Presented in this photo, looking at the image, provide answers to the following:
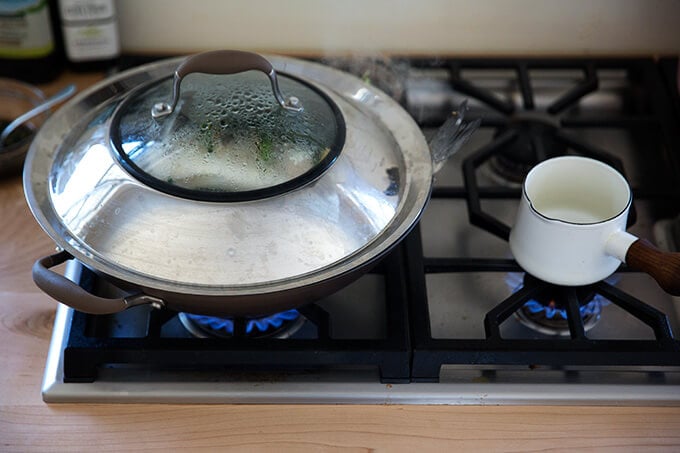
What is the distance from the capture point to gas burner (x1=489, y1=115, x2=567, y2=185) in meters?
0.98

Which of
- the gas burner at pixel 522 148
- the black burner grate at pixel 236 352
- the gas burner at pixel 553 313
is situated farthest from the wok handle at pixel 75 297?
the gas burner at pixel 522 148

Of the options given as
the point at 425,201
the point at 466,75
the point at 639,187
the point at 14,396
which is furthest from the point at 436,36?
the point at 14,396

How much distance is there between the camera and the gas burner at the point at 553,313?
0.80 meters

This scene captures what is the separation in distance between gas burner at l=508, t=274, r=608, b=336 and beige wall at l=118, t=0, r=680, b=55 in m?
0.42

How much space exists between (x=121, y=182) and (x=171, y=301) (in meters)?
0.11

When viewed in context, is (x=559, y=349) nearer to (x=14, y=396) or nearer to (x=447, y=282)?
(x=447, y=282)

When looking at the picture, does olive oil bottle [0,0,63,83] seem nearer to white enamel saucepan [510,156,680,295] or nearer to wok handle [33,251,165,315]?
wok handle [33,251,165,315]

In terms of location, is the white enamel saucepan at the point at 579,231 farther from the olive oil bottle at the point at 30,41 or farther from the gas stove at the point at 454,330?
the olive oil bottle at the point at 30,41

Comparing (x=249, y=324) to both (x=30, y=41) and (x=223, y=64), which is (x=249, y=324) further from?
(x=30, y=41)

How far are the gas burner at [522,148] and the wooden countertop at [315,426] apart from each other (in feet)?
1.10

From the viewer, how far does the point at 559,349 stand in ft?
2.40

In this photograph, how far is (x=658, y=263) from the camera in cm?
71

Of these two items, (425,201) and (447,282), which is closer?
(425,201)

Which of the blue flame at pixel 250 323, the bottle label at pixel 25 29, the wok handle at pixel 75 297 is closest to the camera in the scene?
the wok handle at pixel 75 297
